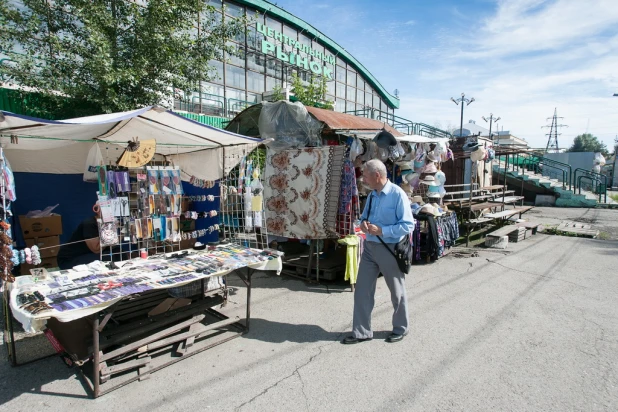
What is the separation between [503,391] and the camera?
9.75 feet

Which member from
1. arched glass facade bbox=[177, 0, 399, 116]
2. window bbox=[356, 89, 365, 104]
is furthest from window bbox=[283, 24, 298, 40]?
window bbox=[356, 89, 365, 104]

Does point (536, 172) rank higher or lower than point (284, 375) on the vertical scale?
higher

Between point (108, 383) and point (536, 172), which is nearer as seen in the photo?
point (108, 383)

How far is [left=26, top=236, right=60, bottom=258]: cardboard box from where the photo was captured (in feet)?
16.5

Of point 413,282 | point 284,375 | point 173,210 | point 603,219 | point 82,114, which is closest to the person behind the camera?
point 284,375

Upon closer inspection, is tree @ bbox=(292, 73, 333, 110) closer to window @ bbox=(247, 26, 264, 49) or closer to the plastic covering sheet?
window @ bbox=(247, 26, 264, 49)

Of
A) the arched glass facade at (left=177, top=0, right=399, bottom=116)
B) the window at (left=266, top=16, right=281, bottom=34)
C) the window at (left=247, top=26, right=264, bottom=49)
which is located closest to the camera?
the arched glass facade at (left=177, top=0, right=399, bottom=116)

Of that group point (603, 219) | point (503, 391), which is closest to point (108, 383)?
point (503, 391)

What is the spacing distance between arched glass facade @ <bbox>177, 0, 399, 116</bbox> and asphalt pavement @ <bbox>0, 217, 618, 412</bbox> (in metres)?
11.4

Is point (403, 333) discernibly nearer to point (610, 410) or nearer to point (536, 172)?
point (610, 410)

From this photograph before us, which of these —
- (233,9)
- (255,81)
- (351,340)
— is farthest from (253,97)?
(351,340)

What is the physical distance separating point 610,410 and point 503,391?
0.75 meters

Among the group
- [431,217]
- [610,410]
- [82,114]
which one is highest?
[82,114]

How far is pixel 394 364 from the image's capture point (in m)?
3.39
